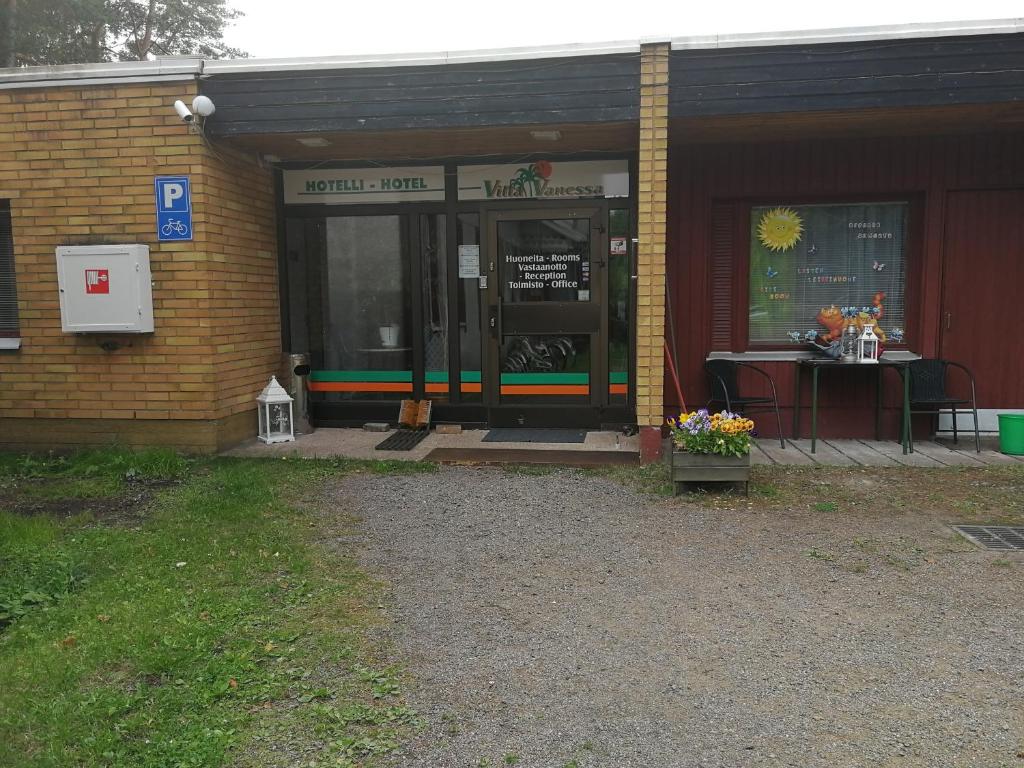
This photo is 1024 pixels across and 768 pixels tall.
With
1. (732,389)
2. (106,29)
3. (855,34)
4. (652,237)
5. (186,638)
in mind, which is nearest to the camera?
(186,638)

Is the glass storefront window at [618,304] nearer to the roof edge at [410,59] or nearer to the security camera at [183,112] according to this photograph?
the roof edge at [410,59]

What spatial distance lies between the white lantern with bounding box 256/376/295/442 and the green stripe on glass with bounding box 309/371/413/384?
584 millimetres

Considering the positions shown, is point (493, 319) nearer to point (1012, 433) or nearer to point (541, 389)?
point (541, 389)

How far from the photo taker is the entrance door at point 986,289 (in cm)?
743

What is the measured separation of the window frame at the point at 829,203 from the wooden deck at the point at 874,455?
A: 3.38 ft

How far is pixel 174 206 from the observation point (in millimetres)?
6781

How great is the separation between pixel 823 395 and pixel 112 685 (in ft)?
21.9

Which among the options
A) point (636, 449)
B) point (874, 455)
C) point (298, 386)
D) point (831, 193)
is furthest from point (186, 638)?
point (831, 193)

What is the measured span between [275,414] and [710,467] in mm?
4415

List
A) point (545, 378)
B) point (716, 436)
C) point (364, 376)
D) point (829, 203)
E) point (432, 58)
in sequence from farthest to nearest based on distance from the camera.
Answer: point (364, 376)
point (545, 378)
point (829, 203)
point (432, 58)
point (716, 436)

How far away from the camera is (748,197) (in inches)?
301

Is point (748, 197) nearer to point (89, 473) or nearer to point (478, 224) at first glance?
point (478, 224)

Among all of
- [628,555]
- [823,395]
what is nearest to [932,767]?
[628,555]

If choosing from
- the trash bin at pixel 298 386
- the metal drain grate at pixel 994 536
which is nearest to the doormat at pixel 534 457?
the trash bin at pixel 298 386
